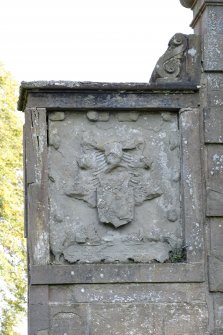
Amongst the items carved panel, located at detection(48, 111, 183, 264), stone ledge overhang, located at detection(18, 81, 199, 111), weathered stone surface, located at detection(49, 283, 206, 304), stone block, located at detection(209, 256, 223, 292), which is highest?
stone ledge overhang, located at detection(18, 81, 199, 111)

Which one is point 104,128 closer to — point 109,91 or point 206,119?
point 109,91

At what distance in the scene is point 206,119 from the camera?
9.24m

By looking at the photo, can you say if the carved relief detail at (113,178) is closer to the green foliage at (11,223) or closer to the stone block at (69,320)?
the stone block at (69,320)

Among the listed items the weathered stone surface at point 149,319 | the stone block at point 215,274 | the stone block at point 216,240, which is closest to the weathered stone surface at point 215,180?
the stone block at point 216,240

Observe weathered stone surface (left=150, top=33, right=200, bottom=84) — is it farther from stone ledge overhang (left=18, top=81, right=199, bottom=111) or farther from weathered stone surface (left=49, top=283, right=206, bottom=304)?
weathered stone surface (left=49, top=283, right=206, bottom=304)

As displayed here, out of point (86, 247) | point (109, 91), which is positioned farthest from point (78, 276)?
point (109, 91)

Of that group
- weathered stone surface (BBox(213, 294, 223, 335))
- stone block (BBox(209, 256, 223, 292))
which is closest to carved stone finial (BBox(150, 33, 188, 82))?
stone block (BBox(209, 256, 223, 292))

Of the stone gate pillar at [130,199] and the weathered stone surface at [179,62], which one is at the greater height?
the weathered stone surface at [179,62]

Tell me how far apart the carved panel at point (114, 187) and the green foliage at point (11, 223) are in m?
12.1

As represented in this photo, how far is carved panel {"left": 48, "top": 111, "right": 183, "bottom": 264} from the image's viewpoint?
29.8ft

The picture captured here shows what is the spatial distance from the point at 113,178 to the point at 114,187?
81 mm

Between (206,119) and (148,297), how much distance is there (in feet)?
5.31

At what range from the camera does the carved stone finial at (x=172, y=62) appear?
9.33m

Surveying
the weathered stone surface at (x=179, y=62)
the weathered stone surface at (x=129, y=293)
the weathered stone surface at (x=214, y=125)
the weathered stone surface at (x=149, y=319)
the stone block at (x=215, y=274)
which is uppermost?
the weathered stone surface at (x=179, y=62)
